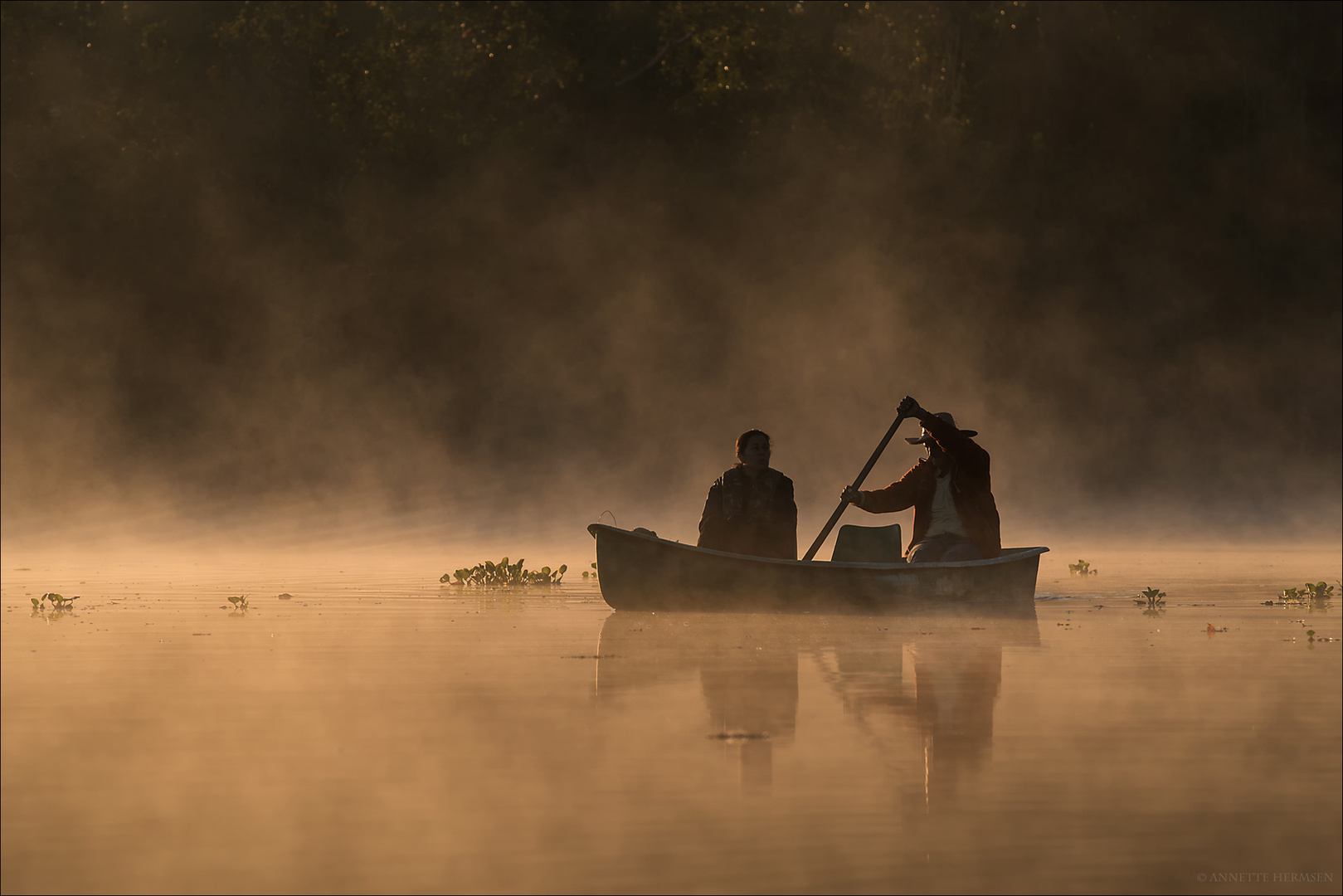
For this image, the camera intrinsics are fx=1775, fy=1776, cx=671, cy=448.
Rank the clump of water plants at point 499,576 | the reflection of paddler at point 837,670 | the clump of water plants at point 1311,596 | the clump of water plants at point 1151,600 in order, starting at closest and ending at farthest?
the reflection of paddler at point 837,670 < the clump of water plants at point 1151,600 < the clump of water plants at point 1311,596 < the clump of water plants at point 499,576

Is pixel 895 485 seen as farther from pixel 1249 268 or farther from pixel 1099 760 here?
pixel 1249 268

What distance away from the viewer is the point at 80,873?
424 cm

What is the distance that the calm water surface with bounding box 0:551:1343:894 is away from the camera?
4316 mm

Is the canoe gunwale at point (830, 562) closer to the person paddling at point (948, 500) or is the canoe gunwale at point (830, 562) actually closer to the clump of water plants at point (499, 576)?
the person paddling at point (948, 500)

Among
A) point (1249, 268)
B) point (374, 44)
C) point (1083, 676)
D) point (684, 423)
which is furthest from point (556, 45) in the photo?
point (1083, 676)

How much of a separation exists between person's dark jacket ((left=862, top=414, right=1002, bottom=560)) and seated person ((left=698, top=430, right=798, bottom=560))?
580 millimetres

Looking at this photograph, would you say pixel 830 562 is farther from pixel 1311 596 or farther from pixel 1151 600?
pixel 1311 596

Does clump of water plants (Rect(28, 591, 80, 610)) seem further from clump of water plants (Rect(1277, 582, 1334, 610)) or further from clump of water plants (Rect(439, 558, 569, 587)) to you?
clump of water plants (Rect(1277, 582, 1334, 610))

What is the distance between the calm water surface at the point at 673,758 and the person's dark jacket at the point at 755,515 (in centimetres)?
188

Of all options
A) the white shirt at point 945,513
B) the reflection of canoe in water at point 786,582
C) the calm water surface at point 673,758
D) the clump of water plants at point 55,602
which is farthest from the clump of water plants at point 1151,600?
the clump of water plants at point 55,602

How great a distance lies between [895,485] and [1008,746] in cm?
656

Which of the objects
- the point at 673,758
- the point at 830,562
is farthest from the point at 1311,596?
the point at 673,758

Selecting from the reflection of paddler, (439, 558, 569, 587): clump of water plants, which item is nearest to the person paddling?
the reflection of paddler

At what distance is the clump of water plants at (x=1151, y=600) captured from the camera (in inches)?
461
